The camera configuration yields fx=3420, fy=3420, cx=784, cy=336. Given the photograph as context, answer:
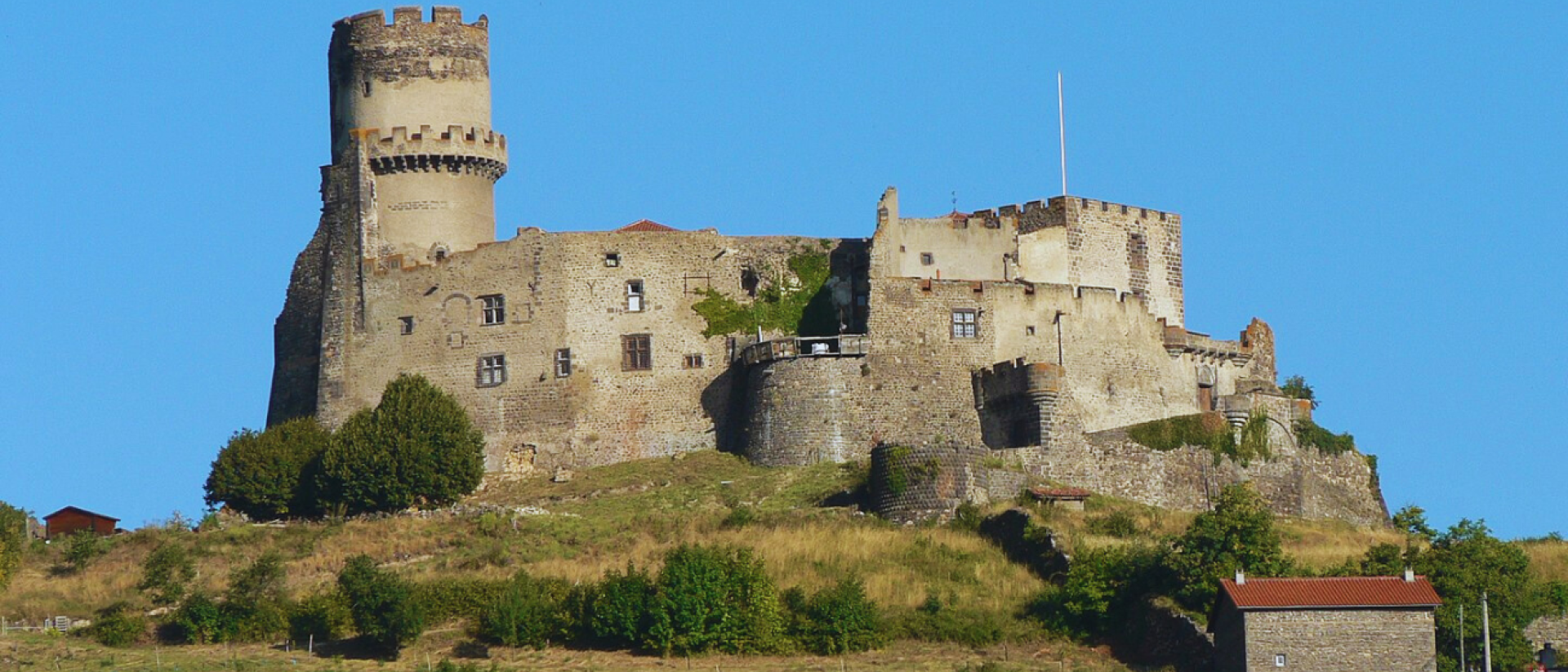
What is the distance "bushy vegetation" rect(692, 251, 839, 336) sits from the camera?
277 feet

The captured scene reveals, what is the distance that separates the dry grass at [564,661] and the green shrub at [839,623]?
343mm

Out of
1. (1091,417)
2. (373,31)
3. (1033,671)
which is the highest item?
(373,31)

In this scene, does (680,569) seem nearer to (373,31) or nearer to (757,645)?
(757,645)

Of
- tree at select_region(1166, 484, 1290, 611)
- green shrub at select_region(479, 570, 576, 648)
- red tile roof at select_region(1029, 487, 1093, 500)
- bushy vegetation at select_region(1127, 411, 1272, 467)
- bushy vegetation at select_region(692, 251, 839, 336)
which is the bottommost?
green shrub at select_region(479, 570, 576, 648)

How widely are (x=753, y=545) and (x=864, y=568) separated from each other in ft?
10.3

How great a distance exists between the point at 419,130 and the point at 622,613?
22.4 metres

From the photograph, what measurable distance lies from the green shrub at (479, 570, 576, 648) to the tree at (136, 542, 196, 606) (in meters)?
7.54

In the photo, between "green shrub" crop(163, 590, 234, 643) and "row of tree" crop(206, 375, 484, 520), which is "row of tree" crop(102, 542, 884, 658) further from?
"row of tree" crop(206, 375, 484, 520)

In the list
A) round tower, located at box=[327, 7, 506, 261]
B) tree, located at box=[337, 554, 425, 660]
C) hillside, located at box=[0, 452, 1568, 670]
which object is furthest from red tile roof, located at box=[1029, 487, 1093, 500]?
round tower, located at box=[327, 7, 506, 261]

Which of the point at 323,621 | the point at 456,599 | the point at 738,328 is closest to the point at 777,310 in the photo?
the point at 738,328

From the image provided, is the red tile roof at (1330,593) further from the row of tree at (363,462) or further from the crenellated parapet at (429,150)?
the crenellated parapet at (429,150)

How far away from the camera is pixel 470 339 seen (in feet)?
277

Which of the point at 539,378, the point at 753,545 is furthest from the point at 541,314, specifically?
the point at 753,545

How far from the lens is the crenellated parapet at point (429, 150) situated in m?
86.1
